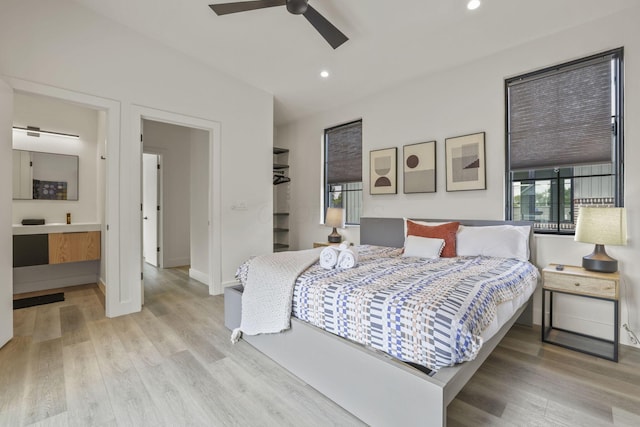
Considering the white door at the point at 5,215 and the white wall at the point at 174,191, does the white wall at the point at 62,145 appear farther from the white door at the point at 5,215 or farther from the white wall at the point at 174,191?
the white door at the point at 5,215

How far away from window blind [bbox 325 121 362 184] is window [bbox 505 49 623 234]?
6.63 ft

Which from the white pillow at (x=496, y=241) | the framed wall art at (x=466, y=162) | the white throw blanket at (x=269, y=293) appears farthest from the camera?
the framed wall art at (x=466, y=162)

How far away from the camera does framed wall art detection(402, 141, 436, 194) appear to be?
3.60m

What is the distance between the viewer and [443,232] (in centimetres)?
307

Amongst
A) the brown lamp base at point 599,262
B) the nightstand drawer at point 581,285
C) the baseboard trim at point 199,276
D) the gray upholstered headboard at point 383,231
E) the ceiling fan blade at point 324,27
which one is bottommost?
the baseboard trim at point 199,276

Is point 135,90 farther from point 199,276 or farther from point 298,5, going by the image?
point 199,276

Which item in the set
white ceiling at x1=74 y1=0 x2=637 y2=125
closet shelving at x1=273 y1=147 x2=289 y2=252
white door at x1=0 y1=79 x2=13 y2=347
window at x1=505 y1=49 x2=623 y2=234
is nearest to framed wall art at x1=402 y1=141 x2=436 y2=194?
window at x1=505 y1=49 x2=623 y2=234

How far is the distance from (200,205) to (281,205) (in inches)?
63.4

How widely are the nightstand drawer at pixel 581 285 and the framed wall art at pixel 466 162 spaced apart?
3.71 ft

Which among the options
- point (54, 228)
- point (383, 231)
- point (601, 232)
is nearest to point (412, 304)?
point (601, 232)

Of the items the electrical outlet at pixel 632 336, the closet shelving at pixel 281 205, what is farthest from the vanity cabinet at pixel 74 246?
the electrical outlet at pixel 632 336

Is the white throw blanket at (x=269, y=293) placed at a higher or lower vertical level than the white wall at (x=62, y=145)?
lower

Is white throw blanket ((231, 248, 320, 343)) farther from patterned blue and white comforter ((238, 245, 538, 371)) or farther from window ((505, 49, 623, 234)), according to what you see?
window ((505, 49, 623, 234))

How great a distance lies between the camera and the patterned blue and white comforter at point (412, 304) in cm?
133
